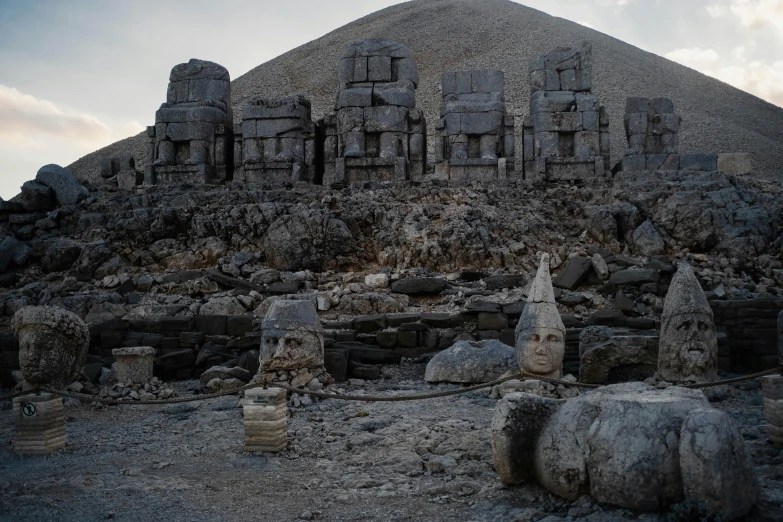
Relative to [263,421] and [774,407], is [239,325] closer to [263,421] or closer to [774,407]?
[263,421]

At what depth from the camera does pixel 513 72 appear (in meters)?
43.3

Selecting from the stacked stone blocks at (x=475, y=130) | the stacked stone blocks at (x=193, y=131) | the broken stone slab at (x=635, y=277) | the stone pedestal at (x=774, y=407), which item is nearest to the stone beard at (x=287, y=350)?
the stone pedestal at (x=774, y=407)

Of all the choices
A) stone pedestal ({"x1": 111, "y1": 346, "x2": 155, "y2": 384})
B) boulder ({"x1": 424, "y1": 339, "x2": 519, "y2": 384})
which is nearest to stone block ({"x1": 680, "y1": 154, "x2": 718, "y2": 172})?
boulder ({"x1": 424, "y1": 339, "x2": 519, "y2": 384})

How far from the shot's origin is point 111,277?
15367mm

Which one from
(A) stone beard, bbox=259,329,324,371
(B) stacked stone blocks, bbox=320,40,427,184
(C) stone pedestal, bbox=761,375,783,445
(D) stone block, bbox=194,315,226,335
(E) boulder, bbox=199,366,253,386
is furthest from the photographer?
(B) stacked stone blocks, bbox=320,40,427,184

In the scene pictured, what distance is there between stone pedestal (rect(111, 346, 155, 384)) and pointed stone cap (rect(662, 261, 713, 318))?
23.9 ft

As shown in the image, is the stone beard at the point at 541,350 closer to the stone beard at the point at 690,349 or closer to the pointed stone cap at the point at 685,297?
the stone beard at the point at 690,349

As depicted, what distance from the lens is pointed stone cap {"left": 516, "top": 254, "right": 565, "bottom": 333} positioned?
Answer: 882cm

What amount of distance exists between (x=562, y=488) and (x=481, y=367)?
4.94 meters

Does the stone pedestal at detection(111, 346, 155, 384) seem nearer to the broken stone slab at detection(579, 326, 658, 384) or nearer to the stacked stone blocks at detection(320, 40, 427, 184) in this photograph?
the broken stone slab at detection(579, 326, 658, 384)

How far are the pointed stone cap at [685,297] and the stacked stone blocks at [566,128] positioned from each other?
897 cm

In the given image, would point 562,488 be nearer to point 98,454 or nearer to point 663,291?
point 98,454

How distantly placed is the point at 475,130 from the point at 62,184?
1104cm

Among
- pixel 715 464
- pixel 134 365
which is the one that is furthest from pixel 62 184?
pixel 715 464
